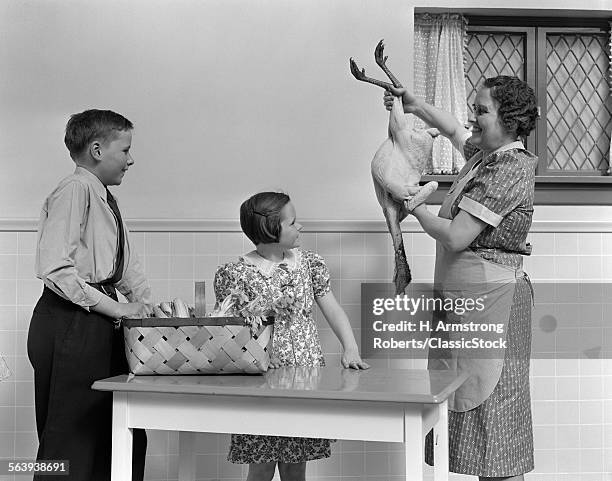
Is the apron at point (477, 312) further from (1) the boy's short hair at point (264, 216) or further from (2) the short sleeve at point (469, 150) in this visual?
(1) the boy's short hair at point (264, 216)

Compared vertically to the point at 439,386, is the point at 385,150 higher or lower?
higher

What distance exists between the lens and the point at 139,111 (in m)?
3.14

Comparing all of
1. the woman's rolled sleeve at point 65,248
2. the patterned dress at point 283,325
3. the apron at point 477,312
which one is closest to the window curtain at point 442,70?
the apron at point 477,312

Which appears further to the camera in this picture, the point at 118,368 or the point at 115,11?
the point at 115,11

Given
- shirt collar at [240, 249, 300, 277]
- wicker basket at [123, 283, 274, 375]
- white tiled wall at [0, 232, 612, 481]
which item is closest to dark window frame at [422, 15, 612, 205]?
white tiled wall at [0, 232, 612, 481]

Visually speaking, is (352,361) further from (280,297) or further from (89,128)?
(89,128)

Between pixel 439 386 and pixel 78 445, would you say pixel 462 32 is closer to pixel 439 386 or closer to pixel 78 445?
pixel 439 386

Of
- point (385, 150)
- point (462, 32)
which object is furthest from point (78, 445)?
point (462, 32)

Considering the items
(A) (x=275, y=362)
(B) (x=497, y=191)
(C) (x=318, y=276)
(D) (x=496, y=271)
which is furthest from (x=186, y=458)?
(B) (x=497, y=191)

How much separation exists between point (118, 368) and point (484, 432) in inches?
40.9

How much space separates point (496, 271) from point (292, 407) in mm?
824

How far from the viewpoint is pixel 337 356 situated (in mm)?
3121

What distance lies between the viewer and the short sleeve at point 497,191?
7.55 ft

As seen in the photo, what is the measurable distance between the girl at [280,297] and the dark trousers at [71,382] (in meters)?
0.39
